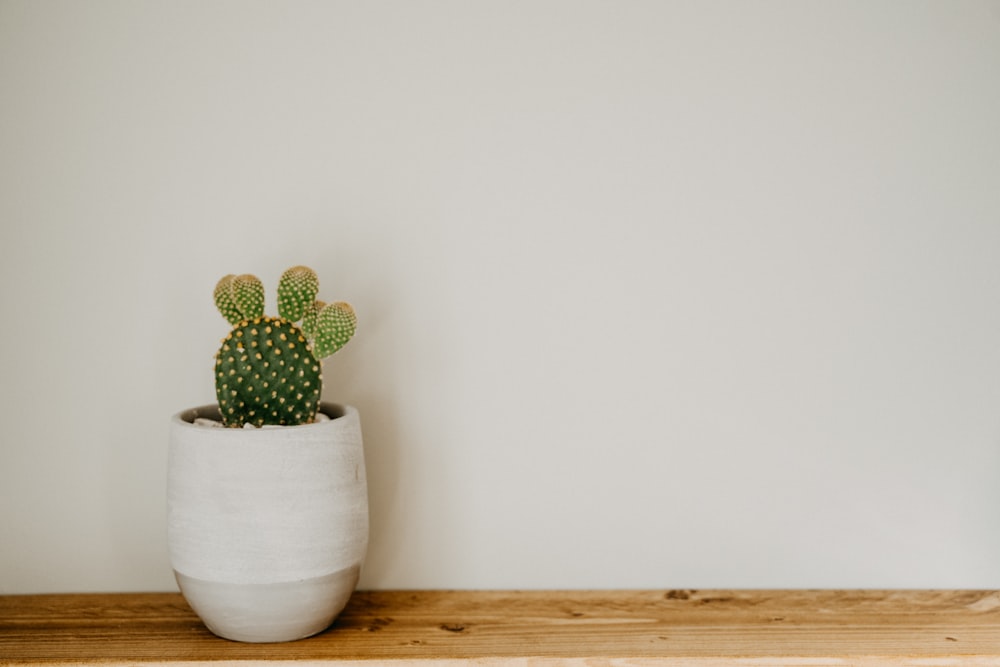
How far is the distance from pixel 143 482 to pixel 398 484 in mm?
326

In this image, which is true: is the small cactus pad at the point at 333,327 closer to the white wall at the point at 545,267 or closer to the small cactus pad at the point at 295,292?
the small cactus pad at the point at 295,292

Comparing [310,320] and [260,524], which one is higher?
[310,320]

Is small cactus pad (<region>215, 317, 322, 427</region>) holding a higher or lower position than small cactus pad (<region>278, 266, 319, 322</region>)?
lower

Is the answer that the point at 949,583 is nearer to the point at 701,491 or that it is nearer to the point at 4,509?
the point at 701,491

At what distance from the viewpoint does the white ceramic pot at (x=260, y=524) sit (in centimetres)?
83

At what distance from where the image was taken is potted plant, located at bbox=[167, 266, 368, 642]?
0.83 metres

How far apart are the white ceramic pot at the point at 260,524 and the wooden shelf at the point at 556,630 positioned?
0.04 metres

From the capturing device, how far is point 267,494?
32.5 inches

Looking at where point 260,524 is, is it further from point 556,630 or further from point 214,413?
point 556,630

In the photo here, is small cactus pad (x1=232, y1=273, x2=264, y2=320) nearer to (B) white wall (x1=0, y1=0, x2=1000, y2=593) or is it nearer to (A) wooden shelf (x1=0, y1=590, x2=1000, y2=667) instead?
(B) white wall (x1=0, y1=0, x2=1000, y2=593)

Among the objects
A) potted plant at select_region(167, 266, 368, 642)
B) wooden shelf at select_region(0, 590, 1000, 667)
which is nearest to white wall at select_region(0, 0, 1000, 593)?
wooden shelf at select_region(0, 590, 1000, 667)

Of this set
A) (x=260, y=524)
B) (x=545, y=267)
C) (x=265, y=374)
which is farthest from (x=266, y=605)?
(x=545, y=267)

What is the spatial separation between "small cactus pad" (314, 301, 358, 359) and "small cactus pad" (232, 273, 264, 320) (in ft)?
0.23

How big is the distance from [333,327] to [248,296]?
103 mm
